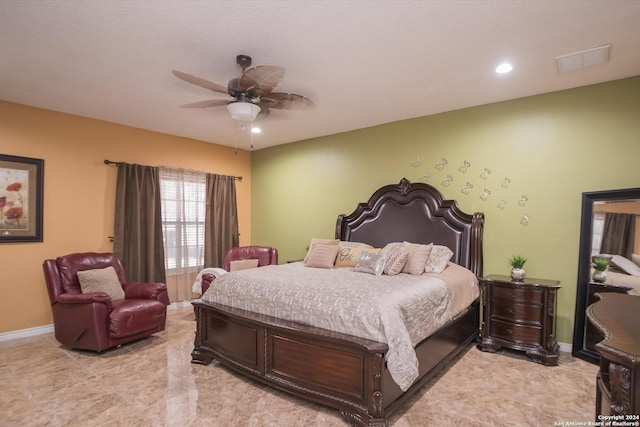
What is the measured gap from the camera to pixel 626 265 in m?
3.10

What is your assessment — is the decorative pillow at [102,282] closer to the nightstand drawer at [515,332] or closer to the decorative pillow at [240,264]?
the decorative pillow at [240,264]

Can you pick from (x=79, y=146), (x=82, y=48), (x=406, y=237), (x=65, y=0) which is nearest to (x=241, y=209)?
(x=79, y=146)

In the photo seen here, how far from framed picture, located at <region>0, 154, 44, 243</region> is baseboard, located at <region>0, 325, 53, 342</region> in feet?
3.56

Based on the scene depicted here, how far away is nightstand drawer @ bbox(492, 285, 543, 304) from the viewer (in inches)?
132

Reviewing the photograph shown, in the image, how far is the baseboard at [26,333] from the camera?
12.9 feet


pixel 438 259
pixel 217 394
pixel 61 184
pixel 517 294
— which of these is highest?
pixel 61 184

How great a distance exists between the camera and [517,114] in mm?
3801

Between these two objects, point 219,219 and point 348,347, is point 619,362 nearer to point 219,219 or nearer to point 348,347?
point 348,347

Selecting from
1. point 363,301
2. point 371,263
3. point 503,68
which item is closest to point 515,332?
point 371,263

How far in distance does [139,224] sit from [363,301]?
3846 millimetres

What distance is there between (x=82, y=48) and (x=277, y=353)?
9.50 ft

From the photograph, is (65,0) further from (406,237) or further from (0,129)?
(406,237)

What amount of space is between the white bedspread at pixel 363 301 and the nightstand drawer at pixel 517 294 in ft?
0.80

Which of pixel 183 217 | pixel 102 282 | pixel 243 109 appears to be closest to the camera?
pixel 243 109
